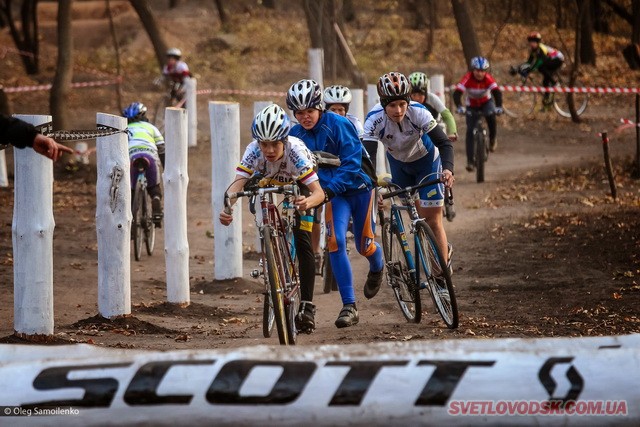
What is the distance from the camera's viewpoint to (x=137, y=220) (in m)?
13.9

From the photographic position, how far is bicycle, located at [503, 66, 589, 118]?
28.2m

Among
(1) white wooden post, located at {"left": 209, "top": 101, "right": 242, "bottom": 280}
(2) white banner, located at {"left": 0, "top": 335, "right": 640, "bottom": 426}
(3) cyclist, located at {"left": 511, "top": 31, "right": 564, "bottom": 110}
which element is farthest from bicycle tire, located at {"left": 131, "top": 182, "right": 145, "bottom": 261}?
(3) cyclist, located at {"left": 511, "top": 31, "right": 564, "bottom": 110}

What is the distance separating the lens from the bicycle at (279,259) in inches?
319

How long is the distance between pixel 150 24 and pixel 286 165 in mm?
21548

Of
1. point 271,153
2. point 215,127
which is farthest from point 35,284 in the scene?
point 215,127

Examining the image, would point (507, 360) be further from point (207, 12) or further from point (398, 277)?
point (207, 12)

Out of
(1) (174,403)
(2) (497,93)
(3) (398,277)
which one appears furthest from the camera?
(2) (497,93)

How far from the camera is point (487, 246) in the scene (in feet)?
45.4

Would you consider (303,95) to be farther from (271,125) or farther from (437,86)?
(437,86)

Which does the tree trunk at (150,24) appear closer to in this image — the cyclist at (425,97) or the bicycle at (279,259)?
the cyclist at (425,97)

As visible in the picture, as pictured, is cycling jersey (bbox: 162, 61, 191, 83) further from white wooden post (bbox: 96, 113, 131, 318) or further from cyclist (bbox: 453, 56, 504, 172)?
white wooden post (bbox: 96, 113, 131, 318)

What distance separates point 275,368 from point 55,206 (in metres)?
13.2

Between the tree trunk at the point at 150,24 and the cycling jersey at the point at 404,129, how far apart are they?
19607 mm

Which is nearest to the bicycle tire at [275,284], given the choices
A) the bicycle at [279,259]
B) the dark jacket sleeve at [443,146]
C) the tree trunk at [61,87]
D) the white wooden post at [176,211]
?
the bicycle at [279,259]
